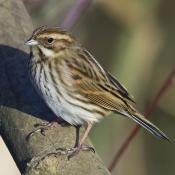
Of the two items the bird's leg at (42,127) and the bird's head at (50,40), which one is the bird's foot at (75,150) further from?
the bird's head at (50,40)

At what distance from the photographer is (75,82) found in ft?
18.7

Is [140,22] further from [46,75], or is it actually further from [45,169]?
[45,169]

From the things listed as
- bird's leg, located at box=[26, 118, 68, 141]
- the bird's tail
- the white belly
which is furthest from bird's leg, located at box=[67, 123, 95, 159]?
the bird's tail

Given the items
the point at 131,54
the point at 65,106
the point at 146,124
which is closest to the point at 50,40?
the point at 65,106

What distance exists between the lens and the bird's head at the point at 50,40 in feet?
17.7

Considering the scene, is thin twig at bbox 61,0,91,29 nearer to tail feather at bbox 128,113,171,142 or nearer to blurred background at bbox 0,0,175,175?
tail feather at bbox 128,113,171,142

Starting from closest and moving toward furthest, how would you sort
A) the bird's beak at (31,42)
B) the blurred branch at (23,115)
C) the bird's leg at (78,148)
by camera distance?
1. the blurred branch at (23,115)
2. the bird's leg at (78,148)
3. the bird's beak at (31,42)

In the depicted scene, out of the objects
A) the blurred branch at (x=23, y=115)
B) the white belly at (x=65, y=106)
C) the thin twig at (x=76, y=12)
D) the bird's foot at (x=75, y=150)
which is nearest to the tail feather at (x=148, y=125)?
the white belly at (x=65, y=106)

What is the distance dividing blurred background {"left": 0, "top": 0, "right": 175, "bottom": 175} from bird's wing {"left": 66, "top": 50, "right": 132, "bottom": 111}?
98 cm

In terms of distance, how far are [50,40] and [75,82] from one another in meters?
0.33

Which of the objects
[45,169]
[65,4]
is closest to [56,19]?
[65,4]

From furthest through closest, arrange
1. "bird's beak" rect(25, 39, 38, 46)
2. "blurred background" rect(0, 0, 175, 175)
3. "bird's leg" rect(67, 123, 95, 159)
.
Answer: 1. "blurred background" rect(0, 0, 175, 175)
2. "bird's beak" rect(25, 39, 38, 46)
3. "bird's leg" rect(67, 123, 95, 159)

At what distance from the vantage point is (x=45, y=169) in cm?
422

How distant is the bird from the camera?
5.51m
